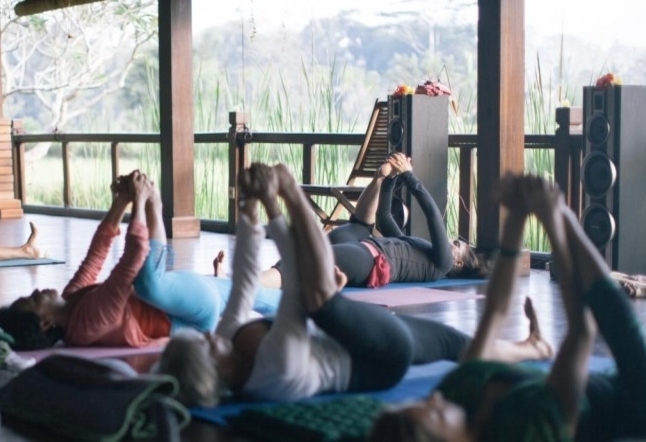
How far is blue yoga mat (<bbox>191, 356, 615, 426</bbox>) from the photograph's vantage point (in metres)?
3.54

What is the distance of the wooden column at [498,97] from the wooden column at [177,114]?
323 centimetres

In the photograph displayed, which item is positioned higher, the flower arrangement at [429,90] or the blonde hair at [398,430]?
the flower arrangement at [429,90]

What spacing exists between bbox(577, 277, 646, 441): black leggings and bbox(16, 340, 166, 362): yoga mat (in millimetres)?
2040

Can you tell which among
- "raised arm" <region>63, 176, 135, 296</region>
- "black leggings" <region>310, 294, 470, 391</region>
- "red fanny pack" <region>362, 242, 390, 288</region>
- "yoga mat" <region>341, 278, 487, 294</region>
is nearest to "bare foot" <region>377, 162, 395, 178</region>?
"red fanny pack" <region>362, 242, 390, 288</region>

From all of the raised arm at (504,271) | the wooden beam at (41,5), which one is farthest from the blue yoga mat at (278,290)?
the wooden beam at (41,5)

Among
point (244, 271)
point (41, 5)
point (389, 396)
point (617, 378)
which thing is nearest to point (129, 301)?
point (244, 271)

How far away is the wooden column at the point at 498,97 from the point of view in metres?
6.89

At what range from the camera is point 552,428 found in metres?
2.57

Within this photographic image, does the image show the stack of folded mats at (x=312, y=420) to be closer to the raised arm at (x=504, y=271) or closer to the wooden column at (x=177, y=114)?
the raised arm at (x=504, y=271)

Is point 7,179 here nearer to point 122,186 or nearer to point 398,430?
point 122,186

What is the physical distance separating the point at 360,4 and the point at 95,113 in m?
5.70

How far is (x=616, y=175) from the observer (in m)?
6.39

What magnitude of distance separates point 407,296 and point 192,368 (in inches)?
104

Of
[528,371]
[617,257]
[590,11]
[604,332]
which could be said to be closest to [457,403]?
[528,371]
